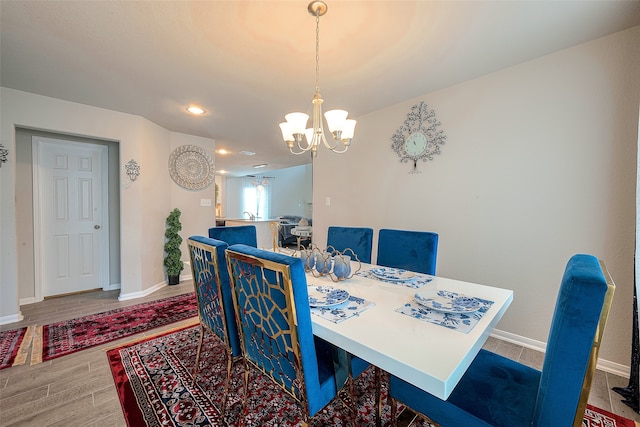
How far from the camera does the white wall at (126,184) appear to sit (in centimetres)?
256

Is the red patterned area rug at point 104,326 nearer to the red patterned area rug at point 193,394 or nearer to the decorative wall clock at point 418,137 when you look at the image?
the red patterned area rug at point 193,394

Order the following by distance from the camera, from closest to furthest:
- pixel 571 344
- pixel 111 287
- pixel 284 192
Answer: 1. pixel 571 344
2. pixel 111 287
3. pixel 284 192

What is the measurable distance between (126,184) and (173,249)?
110cm

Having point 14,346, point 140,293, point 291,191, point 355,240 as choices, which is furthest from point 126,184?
point 291,191

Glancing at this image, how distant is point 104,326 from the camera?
2.52 meters

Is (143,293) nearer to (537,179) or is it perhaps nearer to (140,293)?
(140,293)

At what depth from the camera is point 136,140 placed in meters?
3.31

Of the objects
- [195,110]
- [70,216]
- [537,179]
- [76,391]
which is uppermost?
[195,110]

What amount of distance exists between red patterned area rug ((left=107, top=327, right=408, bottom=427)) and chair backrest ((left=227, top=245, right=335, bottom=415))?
0.46 meters

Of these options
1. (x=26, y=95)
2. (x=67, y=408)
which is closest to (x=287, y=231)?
(x=26, y=95)

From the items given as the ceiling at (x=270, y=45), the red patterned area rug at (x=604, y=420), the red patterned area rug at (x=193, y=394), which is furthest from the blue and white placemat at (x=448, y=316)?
the ceiling at (x=270, y=45)

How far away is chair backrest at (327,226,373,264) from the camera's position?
232cm

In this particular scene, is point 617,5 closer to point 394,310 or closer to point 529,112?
point 529,112

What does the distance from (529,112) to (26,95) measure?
473 centimetres
